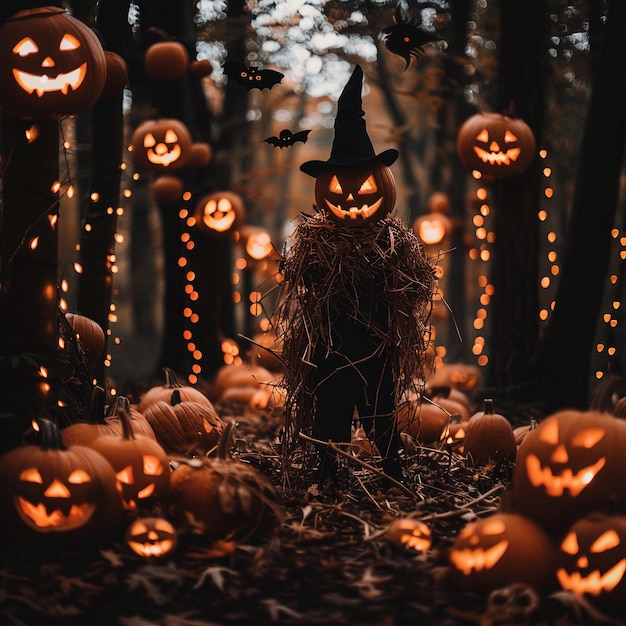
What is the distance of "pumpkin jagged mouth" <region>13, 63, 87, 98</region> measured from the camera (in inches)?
186

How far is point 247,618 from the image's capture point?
3.49 metres

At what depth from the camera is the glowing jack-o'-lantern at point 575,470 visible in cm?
389

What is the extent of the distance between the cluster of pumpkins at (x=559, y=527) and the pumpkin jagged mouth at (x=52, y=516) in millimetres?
1624

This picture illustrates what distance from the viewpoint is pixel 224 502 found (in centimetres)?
421

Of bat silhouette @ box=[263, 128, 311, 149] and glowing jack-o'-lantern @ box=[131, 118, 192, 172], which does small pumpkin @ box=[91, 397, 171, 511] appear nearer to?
bat silhouette @ box=[263, 128, 311, 149]

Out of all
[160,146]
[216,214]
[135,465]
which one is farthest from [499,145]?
[135,465]

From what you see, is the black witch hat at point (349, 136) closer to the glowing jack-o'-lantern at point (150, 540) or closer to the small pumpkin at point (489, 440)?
the small pumpkin at point (489, 440)

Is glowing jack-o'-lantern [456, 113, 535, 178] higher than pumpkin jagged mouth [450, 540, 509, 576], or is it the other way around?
glowing jack-o'-lantern [456, 113, 535, 178]

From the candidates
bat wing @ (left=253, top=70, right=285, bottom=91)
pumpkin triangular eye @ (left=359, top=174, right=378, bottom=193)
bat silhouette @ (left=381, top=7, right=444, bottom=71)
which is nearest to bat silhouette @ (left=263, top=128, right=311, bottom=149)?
bat wing @ (left=253, top=70, right=285, bottom=91)

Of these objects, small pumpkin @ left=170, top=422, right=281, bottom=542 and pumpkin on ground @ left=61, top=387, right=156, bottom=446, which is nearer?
small pumpkin @ left=170, top=422, right=281, bottom=542

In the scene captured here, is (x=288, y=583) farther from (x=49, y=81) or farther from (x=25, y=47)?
(x=25, y=47)

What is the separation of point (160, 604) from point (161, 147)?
6.43 m

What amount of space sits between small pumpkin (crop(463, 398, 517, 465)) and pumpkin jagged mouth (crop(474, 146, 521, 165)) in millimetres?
3595

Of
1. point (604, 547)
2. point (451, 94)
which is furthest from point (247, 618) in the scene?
point (451, 94)
